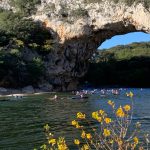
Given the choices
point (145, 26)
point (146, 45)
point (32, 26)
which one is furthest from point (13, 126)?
point (146, 45)

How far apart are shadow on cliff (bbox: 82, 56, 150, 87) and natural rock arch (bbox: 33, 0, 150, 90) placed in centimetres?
1909

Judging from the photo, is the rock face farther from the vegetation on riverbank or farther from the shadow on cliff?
the vegetation on riverbank

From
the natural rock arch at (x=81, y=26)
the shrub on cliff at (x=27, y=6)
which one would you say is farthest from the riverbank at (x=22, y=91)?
the shrub on cliff at (x=27, y=6)

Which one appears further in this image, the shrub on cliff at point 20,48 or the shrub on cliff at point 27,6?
the shrub on cliff at point 27,6

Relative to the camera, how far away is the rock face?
2534 inches

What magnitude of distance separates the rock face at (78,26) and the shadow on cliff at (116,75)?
19.3 metres

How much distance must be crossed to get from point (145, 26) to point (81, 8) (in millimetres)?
11037

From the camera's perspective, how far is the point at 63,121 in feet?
90.2

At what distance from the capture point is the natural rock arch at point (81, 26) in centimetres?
6412

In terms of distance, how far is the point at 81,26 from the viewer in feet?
222

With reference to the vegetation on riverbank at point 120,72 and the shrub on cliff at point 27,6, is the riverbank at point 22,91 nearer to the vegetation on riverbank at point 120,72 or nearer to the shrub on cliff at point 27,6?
the shrub on cliff at point 27,6

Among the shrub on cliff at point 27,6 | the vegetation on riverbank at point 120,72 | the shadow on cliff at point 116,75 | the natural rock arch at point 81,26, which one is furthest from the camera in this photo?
the vegetation on riverbank at point 120,72

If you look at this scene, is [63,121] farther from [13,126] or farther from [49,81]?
[49,81]

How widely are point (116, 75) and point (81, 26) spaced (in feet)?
107
